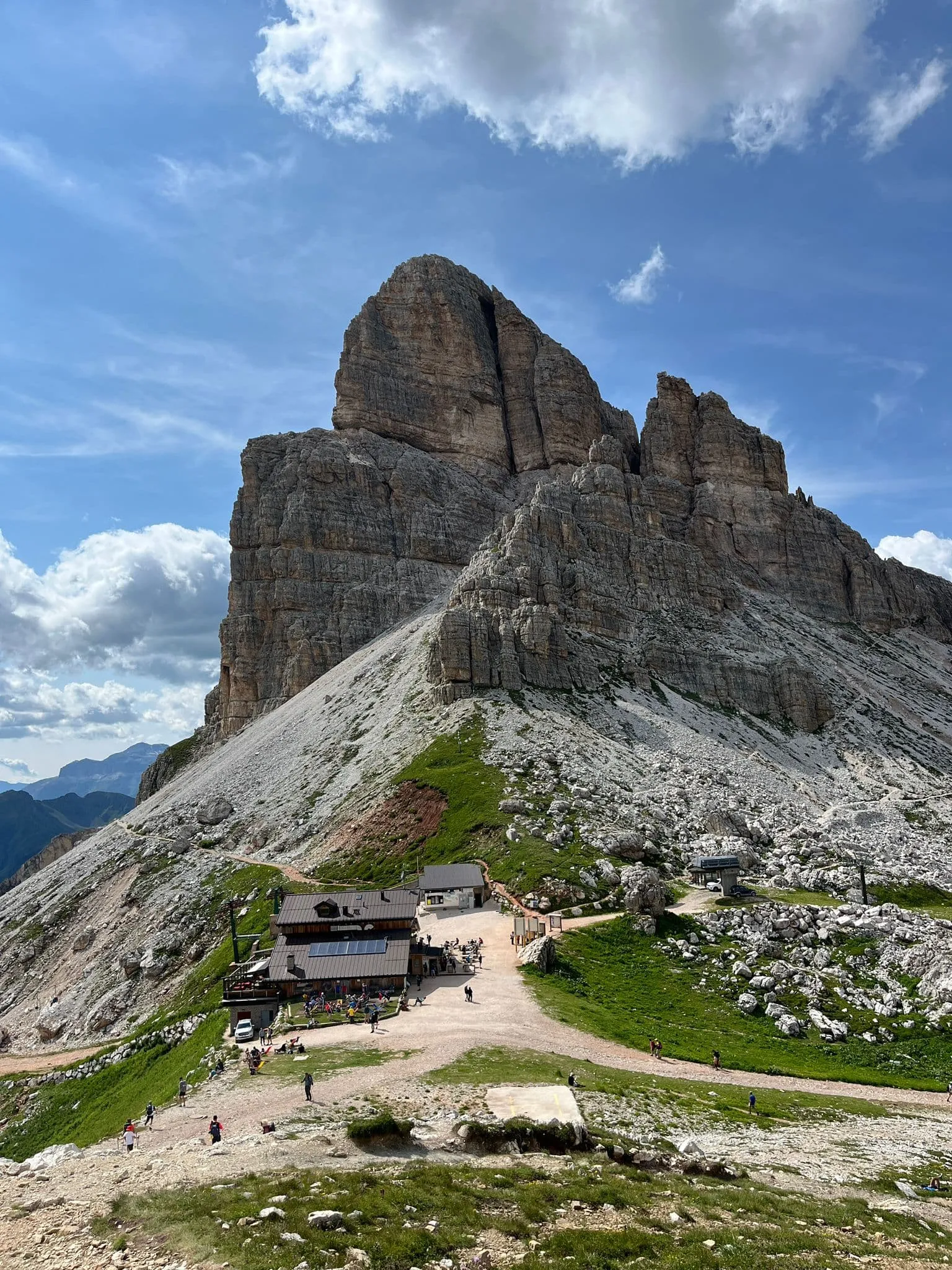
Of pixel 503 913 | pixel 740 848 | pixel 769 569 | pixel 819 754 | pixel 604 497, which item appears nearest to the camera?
pixel 503 913

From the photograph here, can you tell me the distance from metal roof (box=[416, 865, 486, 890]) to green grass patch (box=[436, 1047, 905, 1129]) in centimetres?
2694

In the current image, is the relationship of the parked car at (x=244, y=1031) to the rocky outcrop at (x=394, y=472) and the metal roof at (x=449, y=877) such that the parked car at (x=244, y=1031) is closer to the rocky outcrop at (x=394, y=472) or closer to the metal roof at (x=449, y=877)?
the metal roof at (x=449, y=877)

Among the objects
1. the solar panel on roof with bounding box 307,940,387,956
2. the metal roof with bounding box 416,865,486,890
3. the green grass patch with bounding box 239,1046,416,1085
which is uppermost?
the metal roof with bounding box 416,865,486,890

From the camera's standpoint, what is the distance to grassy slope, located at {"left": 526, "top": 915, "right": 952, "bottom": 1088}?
36.4 meters

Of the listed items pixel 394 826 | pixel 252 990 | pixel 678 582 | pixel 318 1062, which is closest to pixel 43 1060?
pixel 252 990

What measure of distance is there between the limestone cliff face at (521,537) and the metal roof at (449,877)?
115ft

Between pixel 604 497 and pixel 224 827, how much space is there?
263 feet

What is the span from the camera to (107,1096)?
49812 mm

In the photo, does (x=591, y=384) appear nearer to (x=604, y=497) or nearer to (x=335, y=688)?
(x=604, y=497)

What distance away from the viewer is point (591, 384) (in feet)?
631

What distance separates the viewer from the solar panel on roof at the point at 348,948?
45.8m

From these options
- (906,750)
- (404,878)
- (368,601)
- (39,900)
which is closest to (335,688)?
(368,601)

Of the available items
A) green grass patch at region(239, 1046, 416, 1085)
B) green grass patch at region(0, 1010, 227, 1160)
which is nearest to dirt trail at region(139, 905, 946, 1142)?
green grass patch at region(239, 1046, 416, 1085)

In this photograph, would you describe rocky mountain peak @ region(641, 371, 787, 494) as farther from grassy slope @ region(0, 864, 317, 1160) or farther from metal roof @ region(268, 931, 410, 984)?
metal roof @ region(268, 931, 410, 984)
